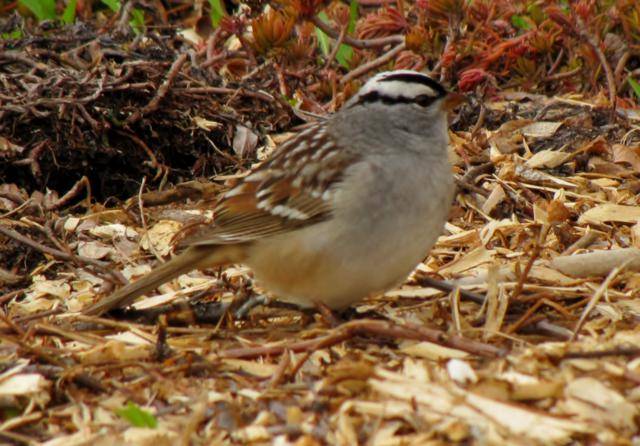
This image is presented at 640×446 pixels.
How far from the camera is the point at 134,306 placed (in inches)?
164

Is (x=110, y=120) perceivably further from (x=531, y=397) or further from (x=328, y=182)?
(x=531, y=397)

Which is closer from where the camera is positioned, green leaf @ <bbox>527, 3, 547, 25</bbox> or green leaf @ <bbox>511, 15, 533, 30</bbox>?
green leaf @ <bbox>527, 3, 547, 25</bbox>

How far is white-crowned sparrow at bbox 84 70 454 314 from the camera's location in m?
3.70

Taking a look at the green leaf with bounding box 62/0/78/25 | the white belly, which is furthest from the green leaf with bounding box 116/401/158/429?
the green leaf with bounding box 62/0/78/25

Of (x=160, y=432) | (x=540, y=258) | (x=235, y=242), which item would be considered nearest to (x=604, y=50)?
(x=540, y=258)

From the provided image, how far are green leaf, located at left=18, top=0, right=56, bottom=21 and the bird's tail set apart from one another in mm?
2935

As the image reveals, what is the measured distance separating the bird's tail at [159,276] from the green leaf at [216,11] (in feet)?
8.26

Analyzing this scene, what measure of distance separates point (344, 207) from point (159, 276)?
2.48ft

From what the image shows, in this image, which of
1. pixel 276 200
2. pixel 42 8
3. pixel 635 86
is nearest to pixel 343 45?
pixel 635 86

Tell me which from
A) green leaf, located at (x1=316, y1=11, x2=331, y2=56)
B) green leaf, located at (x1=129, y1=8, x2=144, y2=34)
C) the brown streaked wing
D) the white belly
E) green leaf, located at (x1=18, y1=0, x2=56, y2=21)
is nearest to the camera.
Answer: the white belly

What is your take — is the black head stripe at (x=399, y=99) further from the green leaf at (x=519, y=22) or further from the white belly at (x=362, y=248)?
the green leaf at (x=519, y=22)

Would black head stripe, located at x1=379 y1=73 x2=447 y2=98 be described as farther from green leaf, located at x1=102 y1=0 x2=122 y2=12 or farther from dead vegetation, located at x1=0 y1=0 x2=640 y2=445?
green leaf, located at x1=102 y1=0 x2=122 y2=12

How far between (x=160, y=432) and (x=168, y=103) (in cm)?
254

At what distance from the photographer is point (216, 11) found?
21.5 ft
